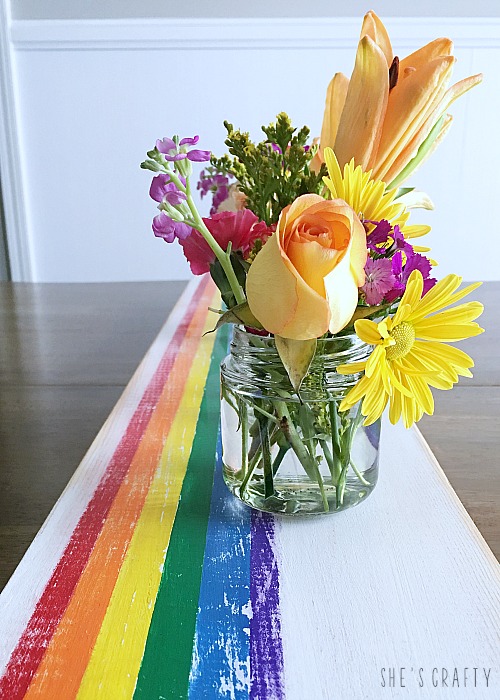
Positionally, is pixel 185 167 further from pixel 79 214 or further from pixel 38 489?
pixel 79 214

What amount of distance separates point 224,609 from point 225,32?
2613 millimetres

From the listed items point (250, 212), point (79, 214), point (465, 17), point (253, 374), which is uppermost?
point (465, 17)

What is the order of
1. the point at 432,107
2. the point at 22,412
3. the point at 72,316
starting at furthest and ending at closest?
the point at 72,316 → the point at 22,412 → the point at 432,107

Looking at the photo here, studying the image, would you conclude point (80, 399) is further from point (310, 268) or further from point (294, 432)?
point (310, 268)

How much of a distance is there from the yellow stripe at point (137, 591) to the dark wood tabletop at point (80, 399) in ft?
0.30

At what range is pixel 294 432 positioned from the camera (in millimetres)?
557

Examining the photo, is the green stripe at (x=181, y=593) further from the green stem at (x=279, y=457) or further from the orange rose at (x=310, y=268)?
the orange rose at (x=310, y=268)

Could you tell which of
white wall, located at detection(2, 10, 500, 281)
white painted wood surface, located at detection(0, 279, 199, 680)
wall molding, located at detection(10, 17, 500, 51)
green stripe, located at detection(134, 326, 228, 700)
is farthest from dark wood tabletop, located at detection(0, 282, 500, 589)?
wall molding, located at detection(10, 17, 500, 51)

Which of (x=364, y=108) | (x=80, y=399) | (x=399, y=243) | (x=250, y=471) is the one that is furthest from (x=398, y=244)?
(x=80, y=399)

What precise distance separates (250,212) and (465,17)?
2617mm

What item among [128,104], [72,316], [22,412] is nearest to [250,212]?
[22,412]

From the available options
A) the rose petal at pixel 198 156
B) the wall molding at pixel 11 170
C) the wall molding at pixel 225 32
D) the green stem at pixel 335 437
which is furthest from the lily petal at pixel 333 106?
the wall molding at pixel 11 170

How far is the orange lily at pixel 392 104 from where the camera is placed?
0.49m

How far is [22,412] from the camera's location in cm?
86
